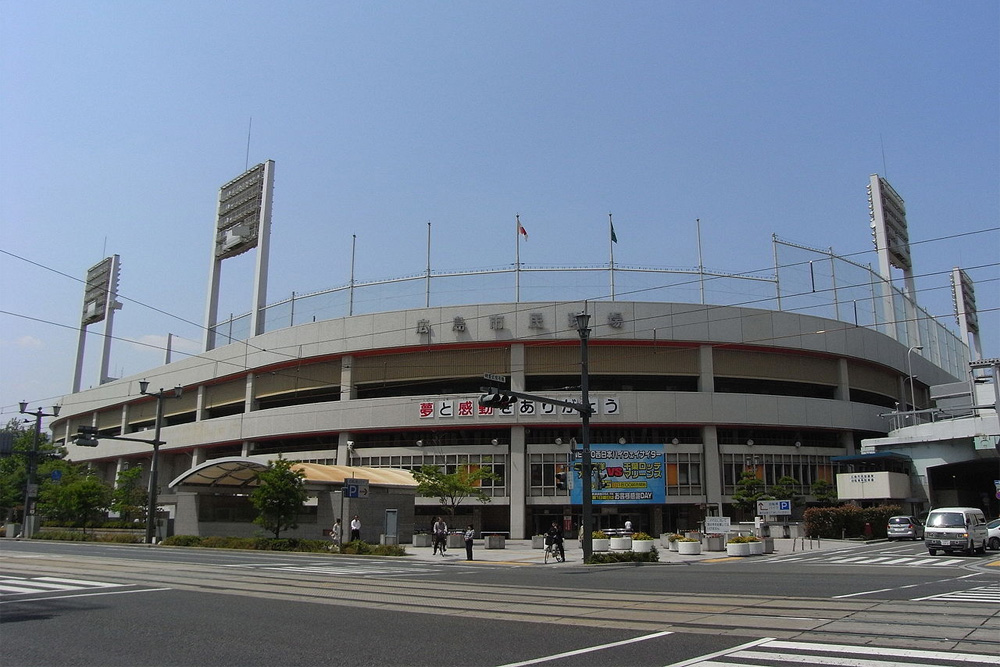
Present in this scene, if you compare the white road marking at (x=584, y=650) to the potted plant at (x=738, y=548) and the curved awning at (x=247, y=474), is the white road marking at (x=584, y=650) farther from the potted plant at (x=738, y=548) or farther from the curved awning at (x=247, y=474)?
the curved awning at (x=247, y=474)

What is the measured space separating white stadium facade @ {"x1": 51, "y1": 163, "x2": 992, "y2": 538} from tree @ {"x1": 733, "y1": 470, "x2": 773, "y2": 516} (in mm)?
2050

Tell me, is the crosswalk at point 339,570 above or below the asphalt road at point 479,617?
below

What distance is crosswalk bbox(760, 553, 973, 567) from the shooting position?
88.6 ft

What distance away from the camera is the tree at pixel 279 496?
128 ft

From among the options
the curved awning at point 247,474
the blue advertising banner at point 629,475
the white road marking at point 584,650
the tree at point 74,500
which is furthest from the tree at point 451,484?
the white road marking at point 584,650

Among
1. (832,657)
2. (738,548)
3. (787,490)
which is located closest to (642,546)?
(738,548)

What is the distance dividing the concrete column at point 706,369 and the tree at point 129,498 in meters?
48.5

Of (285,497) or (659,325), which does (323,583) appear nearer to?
(285,497)

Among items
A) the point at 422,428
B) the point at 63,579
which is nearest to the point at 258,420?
the point at 422,428

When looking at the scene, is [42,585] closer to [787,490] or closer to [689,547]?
[689,547]

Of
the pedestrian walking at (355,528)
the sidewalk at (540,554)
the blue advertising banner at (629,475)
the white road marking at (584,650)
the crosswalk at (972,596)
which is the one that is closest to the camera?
the white road marking at (584,650)

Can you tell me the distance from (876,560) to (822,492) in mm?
26894

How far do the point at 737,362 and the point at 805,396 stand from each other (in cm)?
832

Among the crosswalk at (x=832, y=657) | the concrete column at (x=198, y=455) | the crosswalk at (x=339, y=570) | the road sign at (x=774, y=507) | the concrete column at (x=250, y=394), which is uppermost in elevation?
the concrete column at (x=250, y=394)
